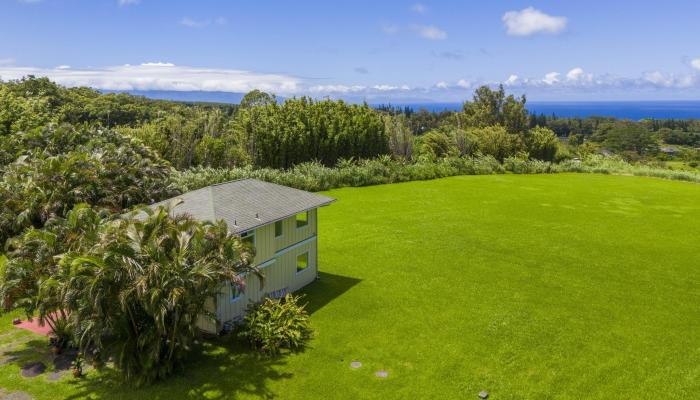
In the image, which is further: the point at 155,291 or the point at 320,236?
the point at 320,236

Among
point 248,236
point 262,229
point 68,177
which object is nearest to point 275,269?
point 262,229

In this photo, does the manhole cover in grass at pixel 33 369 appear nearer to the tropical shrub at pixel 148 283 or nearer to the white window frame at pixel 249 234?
the tropical shrub at pixel 148 283

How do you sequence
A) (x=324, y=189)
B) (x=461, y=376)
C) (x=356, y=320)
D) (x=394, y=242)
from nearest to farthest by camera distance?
(x=461, y=376), (x=356, y=320), (x=394, y=242), (x=324, y=189)

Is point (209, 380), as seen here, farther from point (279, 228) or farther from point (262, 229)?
point (279, 228)

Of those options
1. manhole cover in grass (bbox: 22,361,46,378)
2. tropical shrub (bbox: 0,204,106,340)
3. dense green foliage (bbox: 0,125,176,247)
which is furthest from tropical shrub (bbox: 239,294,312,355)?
dense green foliage (bbox: 0,125,176,247)

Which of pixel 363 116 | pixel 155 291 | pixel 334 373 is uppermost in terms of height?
pixel 363 116

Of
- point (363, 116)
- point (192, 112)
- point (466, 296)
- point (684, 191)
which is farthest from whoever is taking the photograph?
point (363, 116)

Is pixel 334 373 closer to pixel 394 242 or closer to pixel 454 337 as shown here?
pixel 454 337

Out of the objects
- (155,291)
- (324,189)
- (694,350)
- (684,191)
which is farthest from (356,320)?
(684,191)
